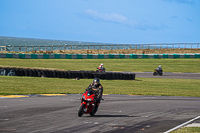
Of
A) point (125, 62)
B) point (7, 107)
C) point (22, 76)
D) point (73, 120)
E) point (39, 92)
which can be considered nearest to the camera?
point (73, 120)

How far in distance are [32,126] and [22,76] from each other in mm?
20968

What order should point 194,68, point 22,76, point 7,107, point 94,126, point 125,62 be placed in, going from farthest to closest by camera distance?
point 125,62
point 194,68
point 22,76
point 7,107
point 94,126

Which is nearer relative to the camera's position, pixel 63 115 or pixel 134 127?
pixel 134 127

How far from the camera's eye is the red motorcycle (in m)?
12.1

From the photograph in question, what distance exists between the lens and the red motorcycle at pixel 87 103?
39.8ft

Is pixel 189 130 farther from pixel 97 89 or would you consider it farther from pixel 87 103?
pixel 97 89

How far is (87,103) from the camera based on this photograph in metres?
12.3

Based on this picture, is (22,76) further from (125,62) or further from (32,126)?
(125,62)

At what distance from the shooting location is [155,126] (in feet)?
35.5

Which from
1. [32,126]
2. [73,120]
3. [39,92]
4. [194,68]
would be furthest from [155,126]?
[194,68]

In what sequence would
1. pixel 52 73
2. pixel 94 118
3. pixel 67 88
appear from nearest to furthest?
pixel 94 118 → pixel 67 88 → pixel 52 73

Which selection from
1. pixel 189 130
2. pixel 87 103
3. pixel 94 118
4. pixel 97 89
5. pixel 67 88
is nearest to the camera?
pixel 189 130

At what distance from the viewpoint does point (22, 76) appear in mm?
30266

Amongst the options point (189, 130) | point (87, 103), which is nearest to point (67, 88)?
point (87, 103)
